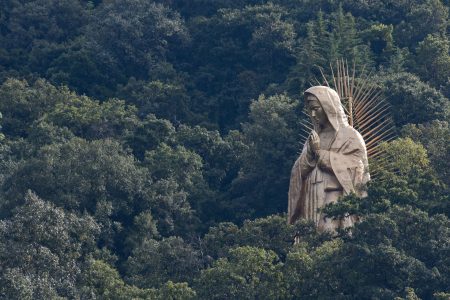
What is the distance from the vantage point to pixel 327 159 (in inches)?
2234

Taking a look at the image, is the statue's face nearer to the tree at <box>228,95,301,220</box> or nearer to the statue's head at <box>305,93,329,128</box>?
the statue's head at <box>305,93,329,128</box>

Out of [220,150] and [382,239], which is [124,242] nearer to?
[220,150]

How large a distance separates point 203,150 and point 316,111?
41.2 feet

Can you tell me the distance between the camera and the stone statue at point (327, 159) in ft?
186

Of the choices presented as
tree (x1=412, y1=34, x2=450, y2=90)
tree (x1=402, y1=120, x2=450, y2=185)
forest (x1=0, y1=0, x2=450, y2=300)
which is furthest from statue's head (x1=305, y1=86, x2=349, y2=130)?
tree (x1=412, y1=34, x2=450, y2=90)

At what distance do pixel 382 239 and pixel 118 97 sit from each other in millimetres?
23440

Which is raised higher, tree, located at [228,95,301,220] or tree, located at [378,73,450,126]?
tree, located at [378,73,450,126]

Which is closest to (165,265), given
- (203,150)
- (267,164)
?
(267,164)

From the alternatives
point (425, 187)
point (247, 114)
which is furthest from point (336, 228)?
point (247, 114)

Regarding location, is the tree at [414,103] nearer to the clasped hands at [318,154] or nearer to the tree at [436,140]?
the tree at [436,140]

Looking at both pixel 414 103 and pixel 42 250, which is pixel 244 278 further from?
pixel 414 103

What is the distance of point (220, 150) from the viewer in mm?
69062

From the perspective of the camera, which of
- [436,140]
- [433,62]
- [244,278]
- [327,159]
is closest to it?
[244,278]

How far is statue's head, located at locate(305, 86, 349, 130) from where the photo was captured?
56.6m
